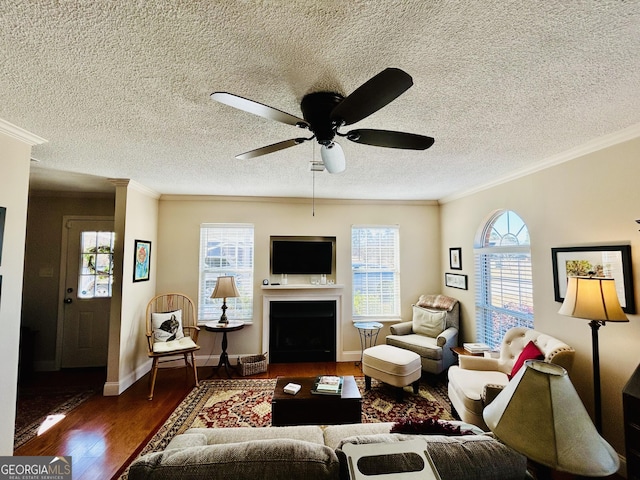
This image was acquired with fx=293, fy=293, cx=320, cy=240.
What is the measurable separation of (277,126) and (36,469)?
2.57 m

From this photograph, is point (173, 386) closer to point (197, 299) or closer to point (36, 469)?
point (197, 299)

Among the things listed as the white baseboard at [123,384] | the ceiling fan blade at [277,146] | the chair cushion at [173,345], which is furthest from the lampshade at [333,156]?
the white baseboard at [123,384]

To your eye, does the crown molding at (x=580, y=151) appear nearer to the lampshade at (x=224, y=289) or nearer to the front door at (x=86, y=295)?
the lampshade at (x=224, y=289)

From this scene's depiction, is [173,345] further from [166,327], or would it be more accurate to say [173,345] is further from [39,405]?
[39,405]

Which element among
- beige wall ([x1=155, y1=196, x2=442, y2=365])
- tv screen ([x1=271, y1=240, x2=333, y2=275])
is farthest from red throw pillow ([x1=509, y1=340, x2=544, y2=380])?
tv screen ([x1=271, y1=240, x2=333, y2=275])

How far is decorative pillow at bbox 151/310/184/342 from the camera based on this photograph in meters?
3.71

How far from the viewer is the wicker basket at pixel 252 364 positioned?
12.9 feet

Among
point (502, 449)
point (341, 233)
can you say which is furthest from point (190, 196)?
point (502, 449)

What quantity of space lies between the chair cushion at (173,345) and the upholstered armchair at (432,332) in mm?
2612

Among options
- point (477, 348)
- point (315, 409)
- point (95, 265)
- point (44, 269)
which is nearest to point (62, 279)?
point (44, 269)

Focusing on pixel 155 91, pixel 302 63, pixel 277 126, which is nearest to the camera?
pixel 302 63

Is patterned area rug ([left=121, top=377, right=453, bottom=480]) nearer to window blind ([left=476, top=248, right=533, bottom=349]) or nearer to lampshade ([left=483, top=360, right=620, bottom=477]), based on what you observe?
window blind ([left=476, top=248, right=533, bottom=349])

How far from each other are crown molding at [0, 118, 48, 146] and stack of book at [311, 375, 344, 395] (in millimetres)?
3036

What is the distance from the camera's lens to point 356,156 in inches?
107
